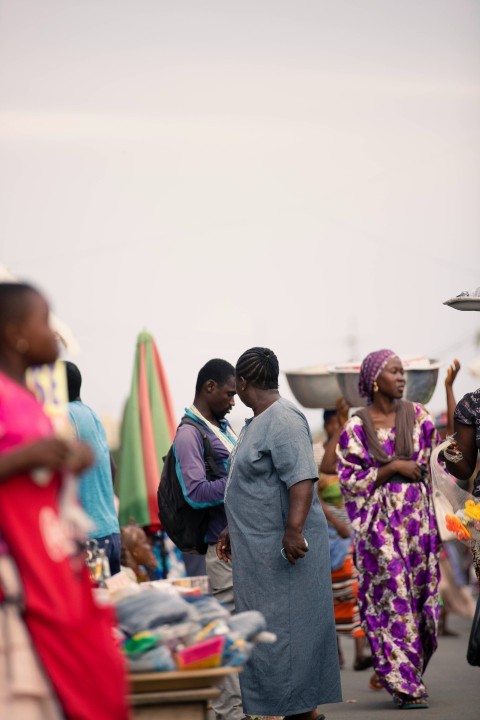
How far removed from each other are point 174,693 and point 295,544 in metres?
2.48

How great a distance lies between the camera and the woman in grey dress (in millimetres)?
7441

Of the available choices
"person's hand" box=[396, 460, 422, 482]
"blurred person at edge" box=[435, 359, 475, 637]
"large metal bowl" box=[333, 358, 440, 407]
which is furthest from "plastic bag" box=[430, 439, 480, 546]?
"blurred person at edge" box=[435, 359, 475, 637]

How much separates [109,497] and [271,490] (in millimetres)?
1077

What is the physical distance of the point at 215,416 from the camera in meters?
8.85

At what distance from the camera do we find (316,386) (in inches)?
509

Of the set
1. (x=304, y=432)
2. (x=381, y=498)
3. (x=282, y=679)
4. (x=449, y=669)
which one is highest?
(x=304, y=432)

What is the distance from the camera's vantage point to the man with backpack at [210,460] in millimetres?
8406

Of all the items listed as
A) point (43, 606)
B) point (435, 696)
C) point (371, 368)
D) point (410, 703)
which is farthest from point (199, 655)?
point (435, 696)

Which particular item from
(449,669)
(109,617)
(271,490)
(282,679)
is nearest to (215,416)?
(271,490)

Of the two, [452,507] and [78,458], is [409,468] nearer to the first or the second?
[452,507]

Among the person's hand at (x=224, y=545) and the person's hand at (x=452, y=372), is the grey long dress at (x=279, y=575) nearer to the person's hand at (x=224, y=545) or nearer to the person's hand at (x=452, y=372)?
the person's hand at (x=224, y=545)

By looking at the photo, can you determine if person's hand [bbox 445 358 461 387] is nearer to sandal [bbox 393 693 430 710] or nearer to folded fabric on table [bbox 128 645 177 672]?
sandal [bbox 393 693 430 710]

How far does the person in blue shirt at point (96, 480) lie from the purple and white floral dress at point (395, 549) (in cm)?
222

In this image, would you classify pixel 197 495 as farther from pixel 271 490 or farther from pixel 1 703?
pixel 1 703
